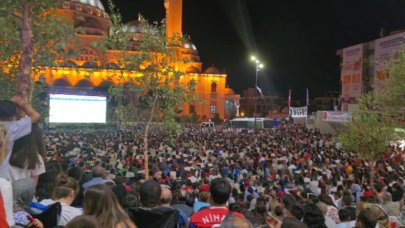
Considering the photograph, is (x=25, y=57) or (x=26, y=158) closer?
(x=26, y=158)

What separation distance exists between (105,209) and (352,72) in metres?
53.0

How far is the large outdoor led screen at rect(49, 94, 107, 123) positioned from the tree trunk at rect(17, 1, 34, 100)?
2813 cm

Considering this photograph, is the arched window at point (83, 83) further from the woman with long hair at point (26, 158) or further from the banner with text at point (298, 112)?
the woman with long hair at point (26, 158)

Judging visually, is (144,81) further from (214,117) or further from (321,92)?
(321,92)

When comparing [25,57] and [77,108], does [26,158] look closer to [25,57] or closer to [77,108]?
[25,57]

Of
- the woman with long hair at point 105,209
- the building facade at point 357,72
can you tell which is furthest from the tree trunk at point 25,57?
the building facade at point 357,72

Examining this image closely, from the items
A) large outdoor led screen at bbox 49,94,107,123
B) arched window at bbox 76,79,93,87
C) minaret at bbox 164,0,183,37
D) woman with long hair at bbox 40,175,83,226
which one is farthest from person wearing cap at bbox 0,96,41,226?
minaret at bbox 164,0,183,37

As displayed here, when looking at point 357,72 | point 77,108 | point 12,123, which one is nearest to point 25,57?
point 12,123

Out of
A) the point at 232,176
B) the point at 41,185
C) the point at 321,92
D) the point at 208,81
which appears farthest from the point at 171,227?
the point at 321,92

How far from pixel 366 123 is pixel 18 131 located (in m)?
13.7

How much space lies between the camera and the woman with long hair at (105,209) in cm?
325

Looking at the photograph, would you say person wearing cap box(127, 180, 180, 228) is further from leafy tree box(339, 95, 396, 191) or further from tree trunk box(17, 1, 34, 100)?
leafy tree box(339, 95, 396, 191)

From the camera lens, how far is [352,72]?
172ft

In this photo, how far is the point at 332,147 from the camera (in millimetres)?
25141
